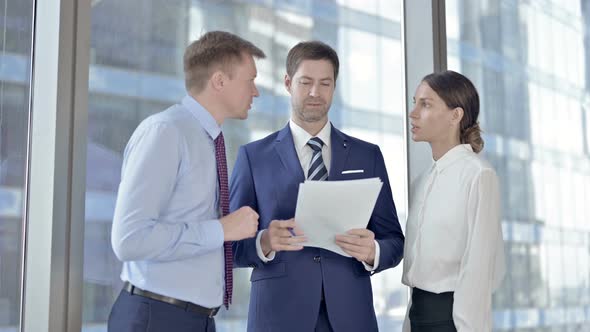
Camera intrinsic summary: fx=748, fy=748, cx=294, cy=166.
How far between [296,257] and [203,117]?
0.58m

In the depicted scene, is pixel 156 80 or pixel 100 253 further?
pixel 156 80

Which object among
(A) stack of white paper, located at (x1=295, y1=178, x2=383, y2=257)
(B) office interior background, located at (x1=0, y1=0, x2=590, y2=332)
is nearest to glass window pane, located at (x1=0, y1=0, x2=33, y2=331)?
(B) office interior background, located at (x1=0, y1=0, x2=590, y2=332)

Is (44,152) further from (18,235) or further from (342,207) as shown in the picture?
(342,207)

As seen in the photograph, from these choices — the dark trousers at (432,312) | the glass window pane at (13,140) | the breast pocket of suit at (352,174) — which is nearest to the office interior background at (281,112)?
the glass window pane at (13,140)

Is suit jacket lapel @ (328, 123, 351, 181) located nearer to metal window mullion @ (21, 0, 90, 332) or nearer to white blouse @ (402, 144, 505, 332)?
white blouse @ (402, 144, 505, 332)

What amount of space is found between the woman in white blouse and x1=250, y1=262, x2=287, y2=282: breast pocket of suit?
385 millimetres

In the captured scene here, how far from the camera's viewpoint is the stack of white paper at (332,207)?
6.83 feet

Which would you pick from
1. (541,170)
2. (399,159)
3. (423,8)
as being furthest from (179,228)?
(541,170)

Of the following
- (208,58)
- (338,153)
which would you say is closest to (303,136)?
(338,153)

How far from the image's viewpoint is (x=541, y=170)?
364 cm

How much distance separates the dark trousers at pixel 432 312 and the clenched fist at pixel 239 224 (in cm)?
63

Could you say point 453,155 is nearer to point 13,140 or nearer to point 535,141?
point 13,140

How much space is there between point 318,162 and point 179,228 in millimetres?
727

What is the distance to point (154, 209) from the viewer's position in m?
1.78
